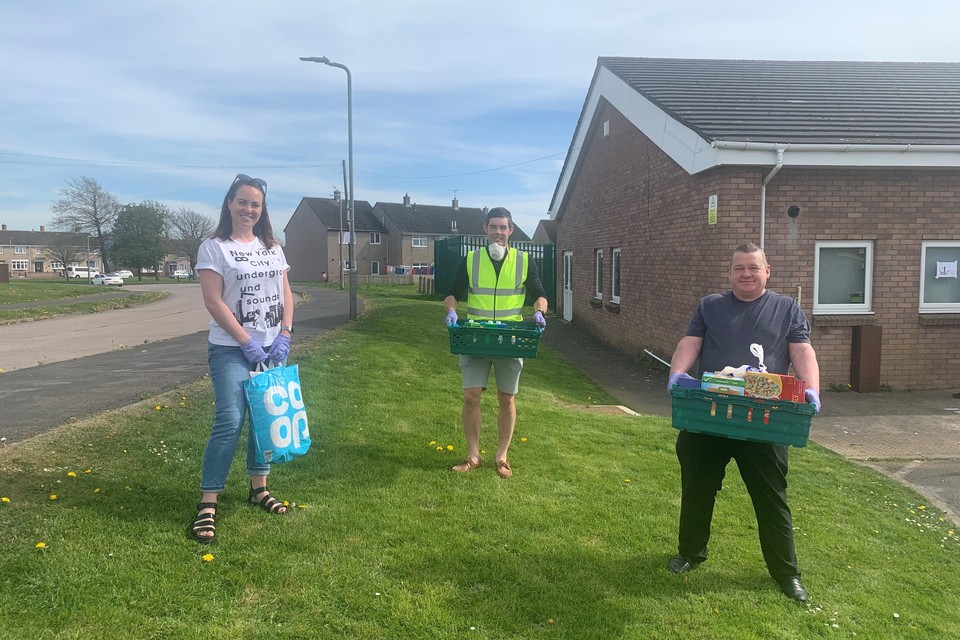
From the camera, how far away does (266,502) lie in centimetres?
397

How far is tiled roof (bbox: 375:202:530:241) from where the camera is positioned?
63.2m

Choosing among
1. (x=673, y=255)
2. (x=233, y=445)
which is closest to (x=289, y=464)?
(x=233, y=445)

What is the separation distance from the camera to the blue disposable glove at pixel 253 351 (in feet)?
11.9

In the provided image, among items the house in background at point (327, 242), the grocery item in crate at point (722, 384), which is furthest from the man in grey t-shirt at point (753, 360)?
the house in background at point (327, 242)

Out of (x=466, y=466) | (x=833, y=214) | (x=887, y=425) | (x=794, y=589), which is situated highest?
(x=833, y=214)

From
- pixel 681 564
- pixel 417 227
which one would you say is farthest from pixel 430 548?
pixel 417 227

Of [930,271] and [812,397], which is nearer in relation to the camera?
[812,397]

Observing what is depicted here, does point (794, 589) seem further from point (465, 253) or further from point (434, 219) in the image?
point (434, 219)

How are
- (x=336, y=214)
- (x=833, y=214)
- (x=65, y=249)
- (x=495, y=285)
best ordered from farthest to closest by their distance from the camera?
(x=65, y=249)
(x=336, y=214)
(x=833, y=214)
(x=495, y=285)

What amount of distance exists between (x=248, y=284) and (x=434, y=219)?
62318 mm

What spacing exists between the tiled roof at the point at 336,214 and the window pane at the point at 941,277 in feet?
175

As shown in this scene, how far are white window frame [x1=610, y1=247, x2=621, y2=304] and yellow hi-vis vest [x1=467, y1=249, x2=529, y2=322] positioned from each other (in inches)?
366

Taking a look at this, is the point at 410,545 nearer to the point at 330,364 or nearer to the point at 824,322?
the point at 330,364

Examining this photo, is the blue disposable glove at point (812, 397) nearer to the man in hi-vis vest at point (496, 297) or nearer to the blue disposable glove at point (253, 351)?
the man in hi-vis vest at point (496, 297)
